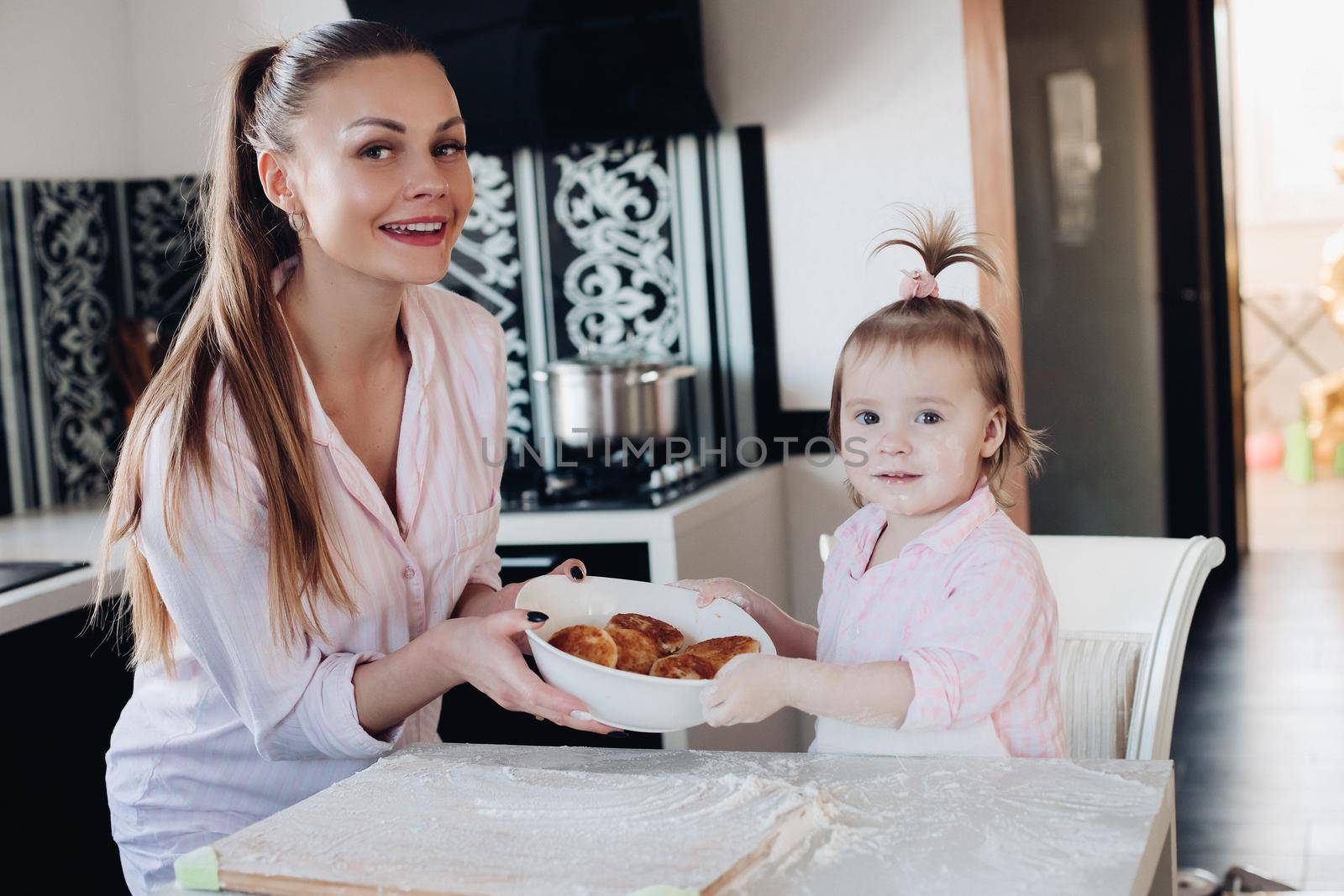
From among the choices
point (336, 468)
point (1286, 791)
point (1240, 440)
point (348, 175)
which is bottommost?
point (1286, 791)

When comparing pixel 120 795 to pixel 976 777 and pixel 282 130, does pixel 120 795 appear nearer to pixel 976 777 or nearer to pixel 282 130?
pixel 282 130

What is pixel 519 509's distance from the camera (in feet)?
7.98

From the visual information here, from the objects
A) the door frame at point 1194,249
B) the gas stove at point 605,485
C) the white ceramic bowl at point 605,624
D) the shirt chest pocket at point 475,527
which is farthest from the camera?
the door frame at point 1194,249

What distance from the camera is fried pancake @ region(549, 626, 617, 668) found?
4.03 ft

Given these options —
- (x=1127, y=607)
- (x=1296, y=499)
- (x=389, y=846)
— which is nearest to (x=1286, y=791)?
(x=1127, y=607)

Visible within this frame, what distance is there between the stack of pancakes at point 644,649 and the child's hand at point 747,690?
5 centimetres

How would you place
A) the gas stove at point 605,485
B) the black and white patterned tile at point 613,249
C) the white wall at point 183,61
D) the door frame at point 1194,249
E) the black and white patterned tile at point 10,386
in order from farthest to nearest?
the door frame at point 1194,249 → the white wall at point 183,61 → the black and white patterned tile at point 613,249 → the black and white patterned tile at point 10,386 → the gas stove at point 605,485

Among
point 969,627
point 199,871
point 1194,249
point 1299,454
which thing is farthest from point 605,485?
point 1299,454

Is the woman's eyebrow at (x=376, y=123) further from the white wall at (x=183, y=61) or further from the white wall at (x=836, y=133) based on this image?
the white wall at (x=183, y=61)

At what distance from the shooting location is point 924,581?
1369 millimetres

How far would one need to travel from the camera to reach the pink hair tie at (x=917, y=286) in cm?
142

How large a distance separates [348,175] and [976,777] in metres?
0.84

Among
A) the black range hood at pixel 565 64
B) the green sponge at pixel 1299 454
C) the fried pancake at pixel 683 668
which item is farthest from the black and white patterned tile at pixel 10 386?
the green sponge at pixel 1299 454

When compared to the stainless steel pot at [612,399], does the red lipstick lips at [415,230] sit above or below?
above
